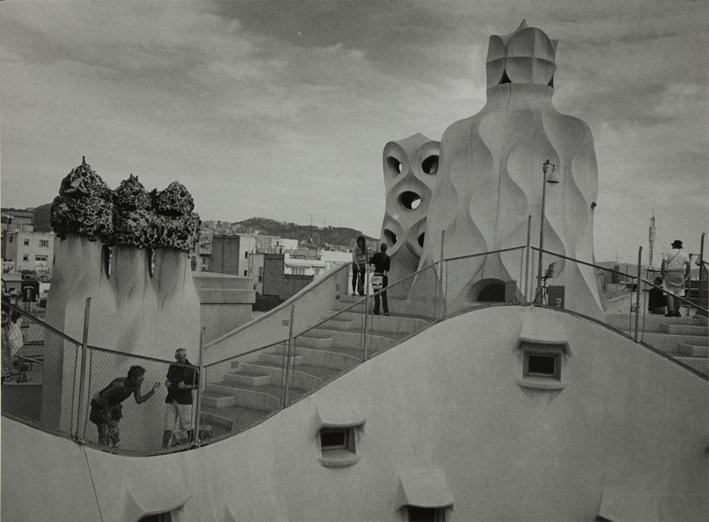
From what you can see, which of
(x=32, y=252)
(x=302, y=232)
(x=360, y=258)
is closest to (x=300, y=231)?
(x=302, y=232)

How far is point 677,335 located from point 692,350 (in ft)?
1.29

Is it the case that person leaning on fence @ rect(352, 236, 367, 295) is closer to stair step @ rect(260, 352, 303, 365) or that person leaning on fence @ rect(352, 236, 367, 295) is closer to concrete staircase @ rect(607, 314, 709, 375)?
stair step @ rect(260, 352, 303, 365)

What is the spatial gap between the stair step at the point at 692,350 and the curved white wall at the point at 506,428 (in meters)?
0.94

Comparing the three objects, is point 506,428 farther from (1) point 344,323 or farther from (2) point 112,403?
(2) point 112,403

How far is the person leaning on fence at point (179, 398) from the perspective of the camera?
7.07 m

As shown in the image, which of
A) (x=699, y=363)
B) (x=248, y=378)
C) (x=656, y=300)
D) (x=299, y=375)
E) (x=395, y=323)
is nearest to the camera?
(x=699, y=363)

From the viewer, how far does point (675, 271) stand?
33.8 feet

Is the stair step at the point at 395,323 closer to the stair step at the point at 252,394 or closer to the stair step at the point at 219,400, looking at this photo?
the stair step at the point at 252,394

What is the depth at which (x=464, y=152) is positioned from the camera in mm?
12195

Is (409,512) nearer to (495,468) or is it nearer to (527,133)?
(495,468)

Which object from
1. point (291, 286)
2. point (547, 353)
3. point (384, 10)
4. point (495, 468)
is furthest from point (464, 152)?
point (291, 286)

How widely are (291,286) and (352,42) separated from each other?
40.3 ft

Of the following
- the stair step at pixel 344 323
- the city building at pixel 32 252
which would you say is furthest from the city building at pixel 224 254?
the stair step at pixel 344 323

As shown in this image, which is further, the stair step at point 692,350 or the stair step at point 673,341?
the stair step at point 673,341
